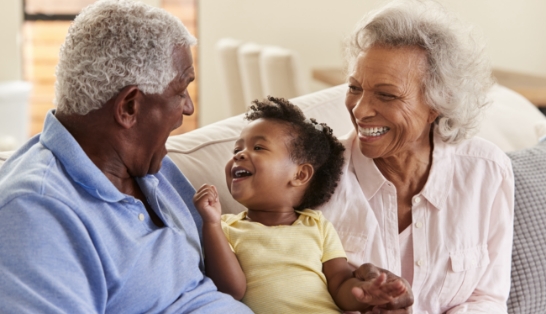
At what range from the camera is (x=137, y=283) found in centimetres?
132

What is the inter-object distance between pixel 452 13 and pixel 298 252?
0.78 m

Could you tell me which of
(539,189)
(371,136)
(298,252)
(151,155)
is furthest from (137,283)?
(539,189)

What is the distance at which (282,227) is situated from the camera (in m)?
1.68

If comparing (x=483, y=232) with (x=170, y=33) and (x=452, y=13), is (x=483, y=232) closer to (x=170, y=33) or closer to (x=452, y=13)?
(x=452, y=13)

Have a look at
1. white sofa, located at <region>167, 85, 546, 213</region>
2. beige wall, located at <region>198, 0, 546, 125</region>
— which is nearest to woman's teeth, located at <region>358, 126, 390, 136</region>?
white sofa, located at <region>167, 85, 546, 213</region>

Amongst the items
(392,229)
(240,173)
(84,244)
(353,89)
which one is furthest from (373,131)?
(84,244)

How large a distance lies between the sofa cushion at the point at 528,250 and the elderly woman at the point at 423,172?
13cm

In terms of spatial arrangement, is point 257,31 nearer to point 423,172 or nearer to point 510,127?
point 510,127

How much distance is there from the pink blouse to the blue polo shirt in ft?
1.41

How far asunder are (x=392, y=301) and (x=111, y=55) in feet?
2.57

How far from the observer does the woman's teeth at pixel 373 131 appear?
1.81 metres

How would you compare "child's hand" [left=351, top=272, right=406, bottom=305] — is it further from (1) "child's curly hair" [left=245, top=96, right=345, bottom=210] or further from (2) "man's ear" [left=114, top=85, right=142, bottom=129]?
(2) "man's ear" [left=114, top=85, right=142, bottom=129]

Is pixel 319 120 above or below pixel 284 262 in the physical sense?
above

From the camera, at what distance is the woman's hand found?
1557mm
